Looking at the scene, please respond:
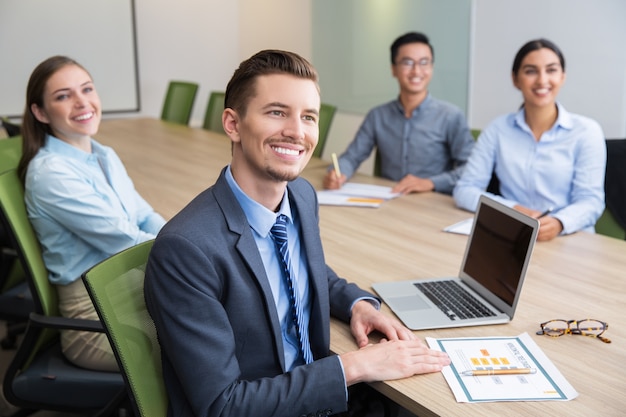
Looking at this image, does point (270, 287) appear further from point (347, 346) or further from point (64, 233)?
point (64, 233)

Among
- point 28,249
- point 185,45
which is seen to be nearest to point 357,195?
point 28,249

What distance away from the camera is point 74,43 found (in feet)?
20.6

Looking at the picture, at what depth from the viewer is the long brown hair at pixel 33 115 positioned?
2156 millimetres

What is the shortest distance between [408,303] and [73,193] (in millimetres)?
1064

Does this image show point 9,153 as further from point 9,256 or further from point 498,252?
point 498,252

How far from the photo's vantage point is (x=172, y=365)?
132cm

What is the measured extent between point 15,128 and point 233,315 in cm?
304

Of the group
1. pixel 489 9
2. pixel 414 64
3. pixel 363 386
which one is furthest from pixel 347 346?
pixel 489 9

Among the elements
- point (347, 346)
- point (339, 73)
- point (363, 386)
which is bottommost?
point (363, 386)

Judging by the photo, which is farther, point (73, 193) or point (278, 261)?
point (73, 193)

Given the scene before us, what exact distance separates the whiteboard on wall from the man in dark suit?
5.30 m

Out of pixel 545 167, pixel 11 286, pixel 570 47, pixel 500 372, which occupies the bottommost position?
pixel 11 286

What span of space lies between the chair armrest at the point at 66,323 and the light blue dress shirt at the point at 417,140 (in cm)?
174

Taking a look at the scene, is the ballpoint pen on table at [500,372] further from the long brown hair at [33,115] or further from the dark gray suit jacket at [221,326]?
the long brown hair at [33,115]
